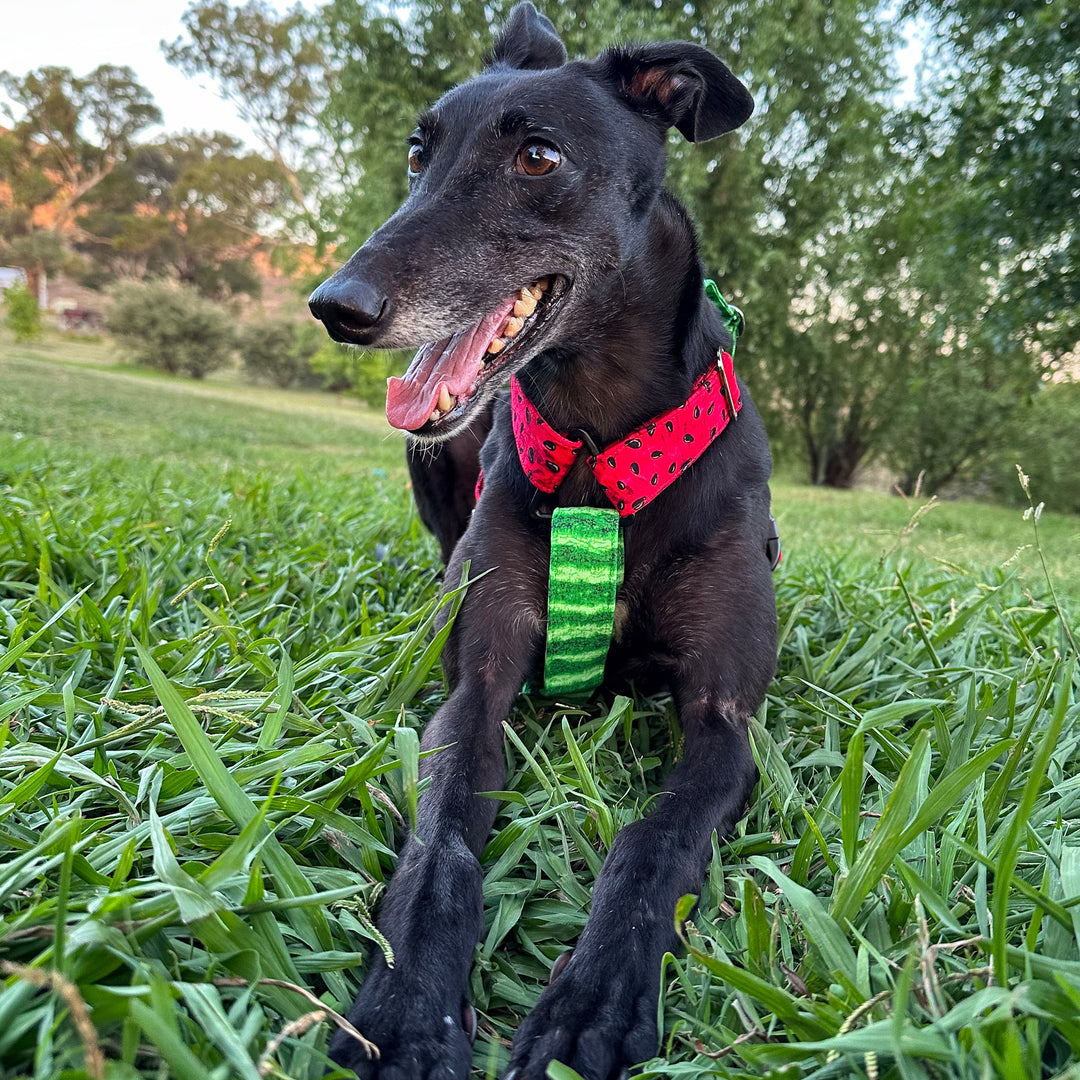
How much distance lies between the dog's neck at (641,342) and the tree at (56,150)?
41.8 meters

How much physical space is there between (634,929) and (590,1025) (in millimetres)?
185

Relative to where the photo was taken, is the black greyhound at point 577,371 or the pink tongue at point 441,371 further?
the pink tongue at point 441,371

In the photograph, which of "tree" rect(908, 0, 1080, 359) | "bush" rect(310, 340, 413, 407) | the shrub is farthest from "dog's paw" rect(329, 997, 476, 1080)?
the shrub

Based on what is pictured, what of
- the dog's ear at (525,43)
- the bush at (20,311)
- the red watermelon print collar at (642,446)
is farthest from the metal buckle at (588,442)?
the bush at (20,311)

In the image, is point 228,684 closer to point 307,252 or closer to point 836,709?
point 836,709

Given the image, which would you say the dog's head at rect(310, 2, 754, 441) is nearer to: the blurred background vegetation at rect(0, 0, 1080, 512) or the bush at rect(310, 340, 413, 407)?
the blurred background vegetation at rect(0, 0, 1080, 512)

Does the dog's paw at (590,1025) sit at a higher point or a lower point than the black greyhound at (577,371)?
lower

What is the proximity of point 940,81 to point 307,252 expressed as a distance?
51.8 ft

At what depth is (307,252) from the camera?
21.5 meters

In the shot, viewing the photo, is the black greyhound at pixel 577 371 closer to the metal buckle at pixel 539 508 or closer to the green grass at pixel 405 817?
the metal buckle at pixel 539 508

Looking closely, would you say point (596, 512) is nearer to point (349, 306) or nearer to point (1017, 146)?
point (349, 306)

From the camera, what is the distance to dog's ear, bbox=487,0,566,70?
2803 mm

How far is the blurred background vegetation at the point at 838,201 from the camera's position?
29.8ft

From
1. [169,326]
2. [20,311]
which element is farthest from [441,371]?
[169,326]
